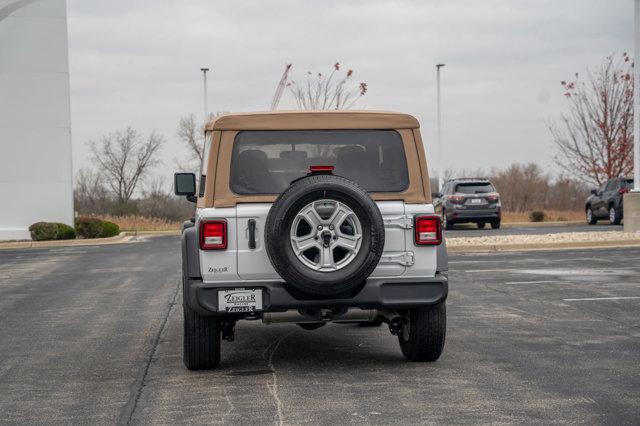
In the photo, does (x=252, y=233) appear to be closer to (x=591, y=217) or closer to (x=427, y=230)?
(x=427, y=230)

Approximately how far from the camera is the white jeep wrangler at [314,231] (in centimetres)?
723

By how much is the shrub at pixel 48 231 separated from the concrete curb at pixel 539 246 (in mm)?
14225

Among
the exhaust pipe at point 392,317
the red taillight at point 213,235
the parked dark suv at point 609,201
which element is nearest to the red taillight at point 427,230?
the exhaust pipe at point 392,317

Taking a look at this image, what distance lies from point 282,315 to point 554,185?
2032 inches

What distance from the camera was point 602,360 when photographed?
A: 818 cm

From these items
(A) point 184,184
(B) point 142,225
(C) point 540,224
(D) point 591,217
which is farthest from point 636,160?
(B) point 142,225

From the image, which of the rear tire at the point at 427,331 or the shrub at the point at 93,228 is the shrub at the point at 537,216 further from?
the rear tire at the point at 427,331

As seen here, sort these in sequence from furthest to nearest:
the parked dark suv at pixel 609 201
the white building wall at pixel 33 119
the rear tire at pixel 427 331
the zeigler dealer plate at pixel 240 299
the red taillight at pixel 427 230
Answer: the white building wall at pixel 33 119 < the parked dark suv at pixel 609 201 < the rear tire at pixel 427 331 < the red taillight at pixel 427 230 < the zeigler dealer plate at pixel 240 299

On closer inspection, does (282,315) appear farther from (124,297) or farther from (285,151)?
(124,297)

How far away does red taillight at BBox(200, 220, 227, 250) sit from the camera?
7445 millimetres

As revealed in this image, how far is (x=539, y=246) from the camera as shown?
74.2ft

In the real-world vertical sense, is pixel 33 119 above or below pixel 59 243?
above

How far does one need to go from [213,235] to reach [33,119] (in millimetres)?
26467

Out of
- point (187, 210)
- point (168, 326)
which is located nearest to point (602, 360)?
point (168, 326)
